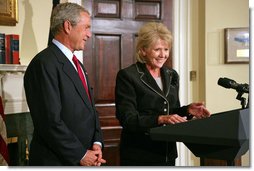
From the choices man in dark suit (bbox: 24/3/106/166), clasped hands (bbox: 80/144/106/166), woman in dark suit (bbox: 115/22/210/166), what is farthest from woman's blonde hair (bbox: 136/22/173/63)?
clasped hands (bbox: 80/144/106/166)

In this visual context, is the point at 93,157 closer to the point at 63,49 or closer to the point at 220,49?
the point at 63,49

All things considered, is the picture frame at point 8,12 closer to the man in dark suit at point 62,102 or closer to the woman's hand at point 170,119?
the man in dark suit at point 62,102

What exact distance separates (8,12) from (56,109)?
92 cm

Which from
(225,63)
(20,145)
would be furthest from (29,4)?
(225,63)

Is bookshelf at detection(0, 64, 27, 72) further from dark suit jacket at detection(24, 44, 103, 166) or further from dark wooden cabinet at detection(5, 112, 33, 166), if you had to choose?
dark suit jacket at detection(24, 44, 103, 166)

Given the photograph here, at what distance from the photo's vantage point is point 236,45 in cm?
199

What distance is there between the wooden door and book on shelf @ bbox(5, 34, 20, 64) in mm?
427

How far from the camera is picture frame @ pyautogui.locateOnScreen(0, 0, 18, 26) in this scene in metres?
1.80

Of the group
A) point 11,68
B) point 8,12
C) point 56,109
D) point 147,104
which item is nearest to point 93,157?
point 56,109

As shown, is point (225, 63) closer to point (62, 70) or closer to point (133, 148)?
point (133, 148)

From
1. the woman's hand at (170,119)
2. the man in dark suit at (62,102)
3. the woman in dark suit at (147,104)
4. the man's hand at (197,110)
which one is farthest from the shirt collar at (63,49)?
the man's hand at (197,110)

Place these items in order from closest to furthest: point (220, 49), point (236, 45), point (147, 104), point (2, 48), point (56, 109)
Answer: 1. point (56, 109)
2. point (147, 104)
3. point (2, 48)
4. point (236, 45)
5. point (220, 49)

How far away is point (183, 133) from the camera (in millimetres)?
1000

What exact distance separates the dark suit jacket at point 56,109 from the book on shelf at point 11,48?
2.15ft
